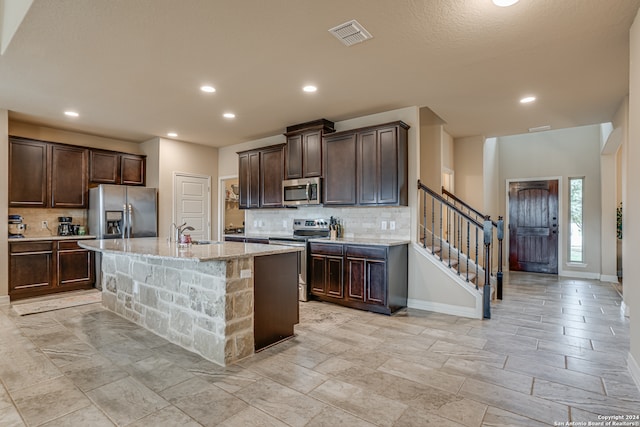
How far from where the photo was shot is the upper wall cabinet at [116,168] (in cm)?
592

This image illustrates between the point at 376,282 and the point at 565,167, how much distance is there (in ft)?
17.7

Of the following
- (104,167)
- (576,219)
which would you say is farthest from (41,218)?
(576,219)

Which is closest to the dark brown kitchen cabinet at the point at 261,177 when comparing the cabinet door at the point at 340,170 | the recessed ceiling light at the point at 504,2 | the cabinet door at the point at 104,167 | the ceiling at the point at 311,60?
the ceiling at the point at 311,60

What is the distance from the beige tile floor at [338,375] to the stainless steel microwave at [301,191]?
1909 mm

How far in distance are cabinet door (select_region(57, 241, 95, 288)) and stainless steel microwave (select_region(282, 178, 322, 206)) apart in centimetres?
337

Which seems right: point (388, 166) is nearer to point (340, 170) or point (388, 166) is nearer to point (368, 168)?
point (368, 168)

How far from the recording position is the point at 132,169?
641 centimetres

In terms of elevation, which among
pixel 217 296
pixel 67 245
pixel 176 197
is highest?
pixel 176 197

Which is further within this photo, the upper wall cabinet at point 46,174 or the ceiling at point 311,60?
the upper wall cabinet at point 46,174

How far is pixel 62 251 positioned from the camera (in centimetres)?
533

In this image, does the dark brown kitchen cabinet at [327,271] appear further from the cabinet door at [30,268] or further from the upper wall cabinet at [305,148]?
the cabinet door at [30,268]

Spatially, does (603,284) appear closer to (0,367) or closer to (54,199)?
(0,367)

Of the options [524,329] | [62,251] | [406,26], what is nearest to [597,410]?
[524,329]

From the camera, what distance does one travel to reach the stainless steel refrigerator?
559 centimetres
